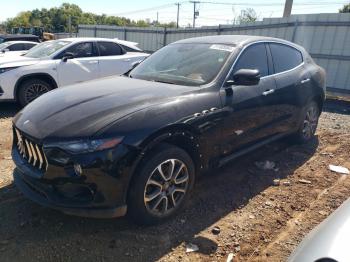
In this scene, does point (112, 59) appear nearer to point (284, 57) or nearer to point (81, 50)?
point (81, 50)

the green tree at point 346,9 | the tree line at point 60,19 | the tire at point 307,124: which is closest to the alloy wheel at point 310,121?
the tire at point 307,124

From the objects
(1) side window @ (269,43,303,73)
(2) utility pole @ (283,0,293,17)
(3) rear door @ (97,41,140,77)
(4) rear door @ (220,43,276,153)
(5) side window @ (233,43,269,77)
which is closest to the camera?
(4) rear door @ (220,43,276,153)

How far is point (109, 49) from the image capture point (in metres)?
8.70

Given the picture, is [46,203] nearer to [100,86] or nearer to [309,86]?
[100,86]

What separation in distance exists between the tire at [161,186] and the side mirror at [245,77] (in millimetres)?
1016

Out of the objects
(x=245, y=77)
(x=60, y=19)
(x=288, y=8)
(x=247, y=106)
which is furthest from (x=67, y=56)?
(x=60, y=19)

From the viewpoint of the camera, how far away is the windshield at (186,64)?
380 cm

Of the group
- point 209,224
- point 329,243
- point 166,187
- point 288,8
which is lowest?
point 209,224

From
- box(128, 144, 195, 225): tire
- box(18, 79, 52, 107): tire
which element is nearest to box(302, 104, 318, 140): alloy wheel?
box(128, 144, 195, 225): tire

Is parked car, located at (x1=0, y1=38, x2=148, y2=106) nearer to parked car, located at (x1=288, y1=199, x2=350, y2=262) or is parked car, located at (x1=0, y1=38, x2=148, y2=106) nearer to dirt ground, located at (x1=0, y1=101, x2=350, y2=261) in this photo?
dirt ground, located at (x1=0, y1=101, x2=350, y2=261)

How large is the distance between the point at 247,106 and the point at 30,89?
17.3 feet

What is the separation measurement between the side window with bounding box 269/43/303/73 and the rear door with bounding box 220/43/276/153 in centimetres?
23

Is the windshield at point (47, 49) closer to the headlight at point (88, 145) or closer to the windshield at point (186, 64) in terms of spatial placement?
the windshield at point (186, 64)

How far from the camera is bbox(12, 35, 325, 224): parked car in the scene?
9.14 ft
